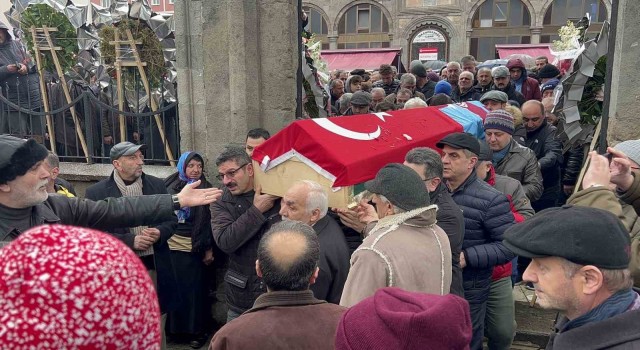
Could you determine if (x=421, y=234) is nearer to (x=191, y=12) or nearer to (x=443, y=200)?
(x=443, y=200)

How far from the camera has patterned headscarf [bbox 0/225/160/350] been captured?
0.88m

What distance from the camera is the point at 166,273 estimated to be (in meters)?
4.37

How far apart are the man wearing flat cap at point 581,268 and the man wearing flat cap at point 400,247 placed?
851mm

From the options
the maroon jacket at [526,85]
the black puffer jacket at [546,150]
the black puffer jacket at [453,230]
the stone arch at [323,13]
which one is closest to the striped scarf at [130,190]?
the black puffer jacket at [453,230]

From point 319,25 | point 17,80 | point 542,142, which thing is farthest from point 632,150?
point 319,25

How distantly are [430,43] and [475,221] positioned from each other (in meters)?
26.7

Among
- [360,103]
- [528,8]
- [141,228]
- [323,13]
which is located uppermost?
[323,13]

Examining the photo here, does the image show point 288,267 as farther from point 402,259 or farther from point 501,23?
point 501,23

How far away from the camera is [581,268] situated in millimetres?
1672

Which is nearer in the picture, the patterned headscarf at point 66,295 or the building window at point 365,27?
the patterned headscarf at point 66,295

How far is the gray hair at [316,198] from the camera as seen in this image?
10.3 ft

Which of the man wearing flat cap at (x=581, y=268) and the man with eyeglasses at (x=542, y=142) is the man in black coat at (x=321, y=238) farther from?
the man with eyeglasses at (x=542, y=142)

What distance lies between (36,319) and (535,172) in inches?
176

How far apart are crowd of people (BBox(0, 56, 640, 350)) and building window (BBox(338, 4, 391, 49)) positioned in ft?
80.7
